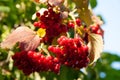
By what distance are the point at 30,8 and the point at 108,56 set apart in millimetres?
1730

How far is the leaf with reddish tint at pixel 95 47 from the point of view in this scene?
1696 mm

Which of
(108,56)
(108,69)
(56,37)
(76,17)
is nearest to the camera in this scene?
(56,37)

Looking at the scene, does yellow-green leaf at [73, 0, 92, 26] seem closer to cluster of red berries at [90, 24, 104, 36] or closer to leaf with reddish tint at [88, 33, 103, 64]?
cluster of red berries at [90, 24, 104, 36]

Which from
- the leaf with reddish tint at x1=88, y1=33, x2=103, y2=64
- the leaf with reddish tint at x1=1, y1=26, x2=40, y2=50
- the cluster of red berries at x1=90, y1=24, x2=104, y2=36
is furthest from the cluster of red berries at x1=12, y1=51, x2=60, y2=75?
the cluster of red berries at x1=90, y1=24, x2=104, y2=36

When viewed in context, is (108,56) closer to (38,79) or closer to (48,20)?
(38,79)

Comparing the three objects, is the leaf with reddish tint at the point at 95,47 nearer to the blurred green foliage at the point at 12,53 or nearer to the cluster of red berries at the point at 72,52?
the cluster of red berries at the point at 72,52

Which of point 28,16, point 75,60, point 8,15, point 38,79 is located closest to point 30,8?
point 28,16

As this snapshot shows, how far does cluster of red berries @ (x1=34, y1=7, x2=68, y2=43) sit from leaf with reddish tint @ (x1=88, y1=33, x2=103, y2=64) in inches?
5.6

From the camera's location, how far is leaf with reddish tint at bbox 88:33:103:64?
1696mm

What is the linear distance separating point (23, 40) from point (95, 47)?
0.35 metres

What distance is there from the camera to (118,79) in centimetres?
372

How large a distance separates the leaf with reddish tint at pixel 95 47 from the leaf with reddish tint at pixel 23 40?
0.26 meters

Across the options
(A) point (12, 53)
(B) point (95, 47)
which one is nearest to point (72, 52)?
(B) point (95, 47)

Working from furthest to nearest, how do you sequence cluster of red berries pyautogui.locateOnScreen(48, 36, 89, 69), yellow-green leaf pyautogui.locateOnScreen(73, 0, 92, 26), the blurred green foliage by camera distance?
the blurred green foliage
yellow-green leaf pyautogui.locateOnScreen(73, 0, 92, 26)
cluster of red berries pyautogui.locateOnScreen(48, 36, 89, 69)
